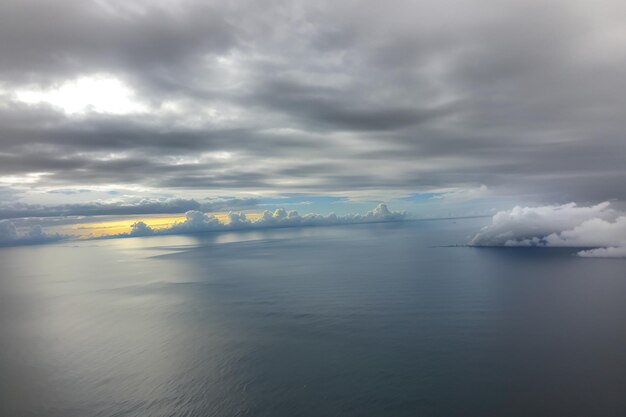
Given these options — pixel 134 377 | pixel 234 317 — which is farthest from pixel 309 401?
pixel 234 317

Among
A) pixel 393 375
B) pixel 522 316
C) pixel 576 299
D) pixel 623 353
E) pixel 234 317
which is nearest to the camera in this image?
pixel 393 375

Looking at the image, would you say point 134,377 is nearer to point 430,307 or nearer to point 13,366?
point 13,366

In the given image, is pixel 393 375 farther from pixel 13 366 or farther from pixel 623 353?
pixel 13 366

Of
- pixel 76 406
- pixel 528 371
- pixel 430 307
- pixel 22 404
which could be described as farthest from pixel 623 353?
pixel 22 404

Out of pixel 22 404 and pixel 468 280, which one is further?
pixel 468 280

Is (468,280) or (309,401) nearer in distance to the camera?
(309,401)

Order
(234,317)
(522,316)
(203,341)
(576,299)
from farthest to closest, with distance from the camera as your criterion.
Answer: (576,299)
(234,317)
(522,316)
(203,341)

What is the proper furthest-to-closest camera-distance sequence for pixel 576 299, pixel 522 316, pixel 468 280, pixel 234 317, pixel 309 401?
1. pixel 468 280
2. pixel 576 299
3. pixel 234 317
4. pixel 522 316
5. pixel 309 401
